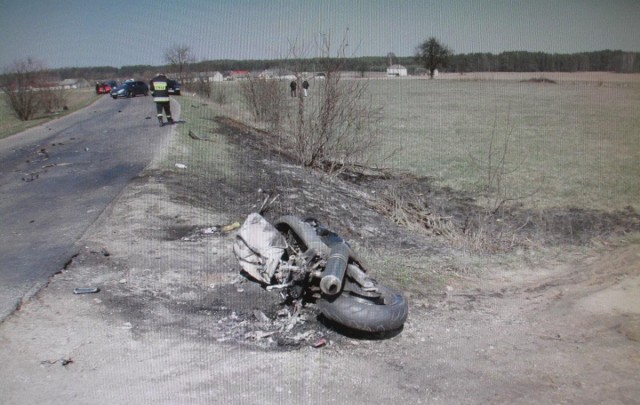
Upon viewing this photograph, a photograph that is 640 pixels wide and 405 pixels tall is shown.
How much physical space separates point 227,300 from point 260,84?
14423mm

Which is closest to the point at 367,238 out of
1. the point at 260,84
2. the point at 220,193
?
the point at 220,193

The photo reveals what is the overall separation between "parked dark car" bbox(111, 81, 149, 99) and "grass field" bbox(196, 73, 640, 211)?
27.9 feet

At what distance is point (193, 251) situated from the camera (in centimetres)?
605

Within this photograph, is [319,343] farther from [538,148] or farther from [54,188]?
[538,148]

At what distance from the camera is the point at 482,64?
3167 inches

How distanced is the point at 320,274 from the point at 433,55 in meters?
96.8

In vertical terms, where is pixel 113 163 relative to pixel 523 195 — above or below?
above

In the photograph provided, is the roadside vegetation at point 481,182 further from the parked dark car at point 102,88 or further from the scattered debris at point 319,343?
the parked dark car at point 102,88

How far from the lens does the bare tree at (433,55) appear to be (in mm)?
95250

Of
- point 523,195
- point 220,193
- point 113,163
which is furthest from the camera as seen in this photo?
point 523,195

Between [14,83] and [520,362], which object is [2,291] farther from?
[14,83]

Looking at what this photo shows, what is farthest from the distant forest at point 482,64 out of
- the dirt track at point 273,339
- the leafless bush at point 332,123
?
the dirt track at point 273,339

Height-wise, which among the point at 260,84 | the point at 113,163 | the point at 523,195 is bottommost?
the point at 523,195

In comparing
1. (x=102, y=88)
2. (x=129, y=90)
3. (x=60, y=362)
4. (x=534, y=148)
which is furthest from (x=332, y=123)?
(x=102, y=88)
